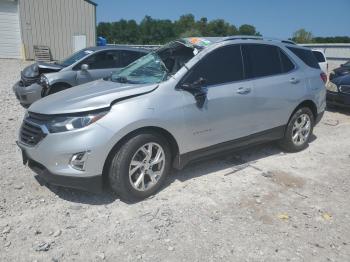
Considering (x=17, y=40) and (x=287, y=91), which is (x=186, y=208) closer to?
(x=287, y=91)

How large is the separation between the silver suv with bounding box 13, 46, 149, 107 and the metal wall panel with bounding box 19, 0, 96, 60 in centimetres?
1390

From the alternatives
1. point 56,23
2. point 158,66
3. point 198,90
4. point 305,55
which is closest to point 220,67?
point 198,90

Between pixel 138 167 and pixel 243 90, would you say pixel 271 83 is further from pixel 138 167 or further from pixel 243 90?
pixel 138 167

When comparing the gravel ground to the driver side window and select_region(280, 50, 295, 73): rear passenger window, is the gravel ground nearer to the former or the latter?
select_region(280, 50, 295, 73): rear passenger window

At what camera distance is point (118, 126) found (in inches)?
141

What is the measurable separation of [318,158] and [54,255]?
170 inches

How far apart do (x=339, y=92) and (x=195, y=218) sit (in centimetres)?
679

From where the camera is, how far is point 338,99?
29.0 feet

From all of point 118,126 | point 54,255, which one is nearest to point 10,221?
point 54,255

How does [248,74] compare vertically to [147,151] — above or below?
above

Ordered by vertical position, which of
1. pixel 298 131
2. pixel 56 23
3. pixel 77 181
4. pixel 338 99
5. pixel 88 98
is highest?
pixel 56 23

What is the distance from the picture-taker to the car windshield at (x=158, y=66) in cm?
433

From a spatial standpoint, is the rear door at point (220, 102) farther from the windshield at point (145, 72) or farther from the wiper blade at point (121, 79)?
the wiper blade at point (121, 79)

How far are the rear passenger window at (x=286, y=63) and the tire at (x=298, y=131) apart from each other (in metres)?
0.69
